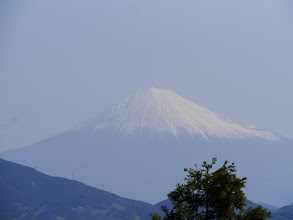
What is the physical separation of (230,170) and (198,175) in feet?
6.10

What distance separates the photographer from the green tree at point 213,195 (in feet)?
97.1

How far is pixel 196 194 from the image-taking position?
30.3 metres

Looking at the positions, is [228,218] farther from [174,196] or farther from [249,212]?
[174,196]

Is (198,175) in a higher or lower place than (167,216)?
higher

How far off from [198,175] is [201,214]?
7.66ft

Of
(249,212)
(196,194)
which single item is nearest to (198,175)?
(196,194)

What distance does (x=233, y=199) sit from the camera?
2947 cm

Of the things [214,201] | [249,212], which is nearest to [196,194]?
[214,201]

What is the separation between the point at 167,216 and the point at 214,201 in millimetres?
2730

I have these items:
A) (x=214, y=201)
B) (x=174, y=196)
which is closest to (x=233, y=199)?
(x=214, y=201)

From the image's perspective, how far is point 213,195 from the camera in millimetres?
29953

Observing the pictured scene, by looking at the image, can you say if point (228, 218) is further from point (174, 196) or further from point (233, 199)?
point (174, 196)

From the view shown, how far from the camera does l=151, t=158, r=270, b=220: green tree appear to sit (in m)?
29.6

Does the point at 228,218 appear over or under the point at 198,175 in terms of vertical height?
under
